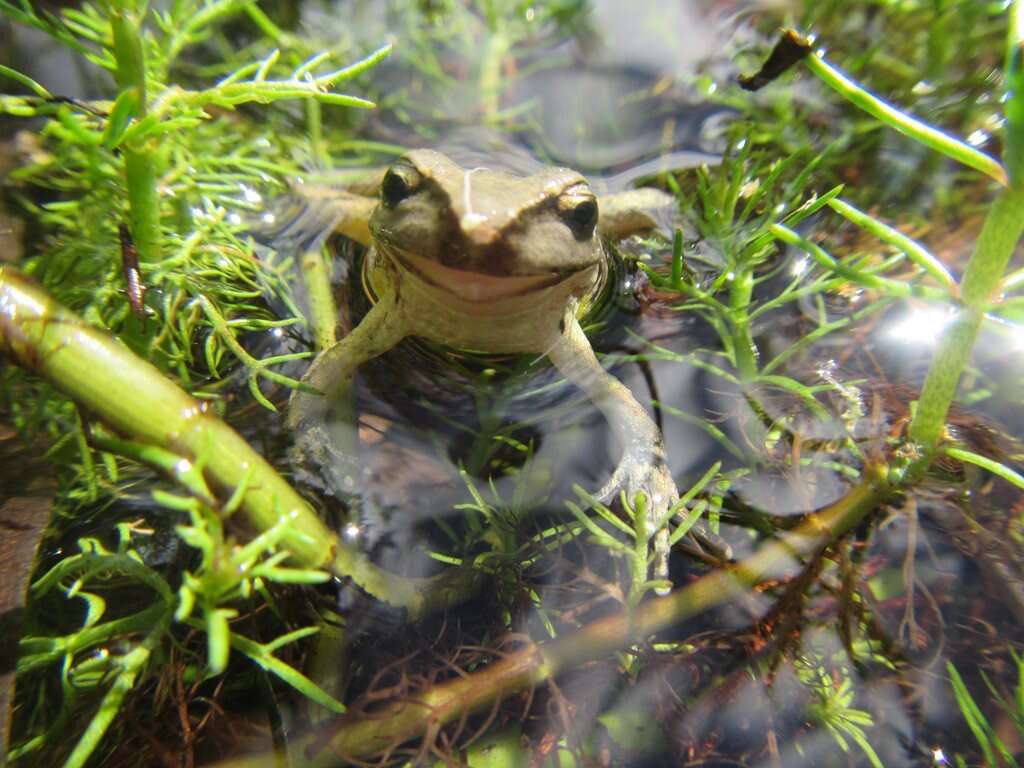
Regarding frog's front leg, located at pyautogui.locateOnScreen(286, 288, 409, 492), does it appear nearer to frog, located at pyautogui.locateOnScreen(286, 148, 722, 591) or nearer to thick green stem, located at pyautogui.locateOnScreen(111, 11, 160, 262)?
frog, located at pyautogui.locateOnScreen(286, 148, 722, 591)

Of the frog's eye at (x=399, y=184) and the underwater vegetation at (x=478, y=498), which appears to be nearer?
the underwater vegetation at (x=478, y=498)

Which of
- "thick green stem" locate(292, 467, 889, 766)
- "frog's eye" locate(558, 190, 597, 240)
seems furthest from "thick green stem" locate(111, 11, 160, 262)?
"thick green stem" locate(292, 467, 889, 766)

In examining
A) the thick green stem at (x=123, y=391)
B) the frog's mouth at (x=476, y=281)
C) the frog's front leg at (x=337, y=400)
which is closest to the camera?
the thick green stem at (x=123, y=391)

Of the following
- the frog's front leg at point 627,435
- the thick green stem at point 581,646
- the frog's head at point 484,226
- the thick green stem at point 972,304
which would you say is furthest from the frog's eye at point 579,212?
the thick green stem at point 581,646

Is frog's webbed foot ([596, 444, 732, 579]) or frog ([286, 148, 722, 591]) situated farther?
frog's webbed foot ([596, 444, 732, 579])

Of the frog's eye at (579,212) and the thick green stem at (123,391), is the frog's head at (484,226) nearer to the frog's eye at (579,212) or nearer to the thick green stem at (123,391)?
the frog's eye at (579,212)

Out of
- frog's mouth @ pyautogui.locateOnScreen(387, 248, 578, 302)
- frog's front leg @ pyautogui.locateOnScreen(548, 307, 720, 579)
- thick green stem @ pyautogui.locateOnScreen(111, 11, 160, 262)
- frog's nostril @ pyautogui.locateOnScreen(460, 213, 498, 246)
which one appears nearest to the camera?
thick green stem @ pyautogui.locateOnScreen(111, 11, 160, 262)
